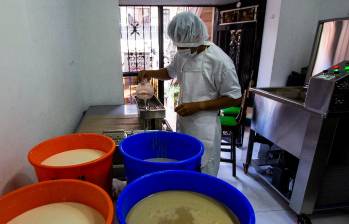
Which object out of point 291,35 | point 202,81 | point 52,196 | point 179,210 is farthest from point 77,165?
point 291,35

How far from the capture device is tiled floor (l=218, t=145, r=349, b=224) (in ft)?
5.76

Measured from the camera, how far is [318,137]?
146 cm

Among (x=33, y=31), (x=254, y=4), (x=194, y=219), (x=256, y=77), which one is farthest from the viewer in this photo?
(x=256, y=77)

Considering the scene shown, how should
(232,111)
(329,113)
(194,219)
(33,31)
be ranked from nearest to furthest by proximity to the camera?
1. (194,219)
2. (33,31)
3. (329,113)
4. (232,111)

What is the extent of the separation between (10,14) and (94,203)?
72cm

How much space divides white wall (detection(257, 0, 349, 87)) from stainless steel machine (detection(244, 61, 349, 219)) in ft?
4.43

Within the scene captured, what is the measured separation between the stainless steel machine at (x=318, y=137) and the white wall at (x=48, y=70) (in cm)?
149

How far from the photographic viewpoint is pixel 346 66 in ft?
4.78

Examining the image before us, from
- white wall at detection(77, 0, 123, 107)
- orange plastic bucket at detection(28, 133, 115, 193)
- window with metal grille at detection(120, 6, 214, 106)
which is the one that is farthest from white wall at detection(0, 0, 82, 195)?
window with metal grille at detection(120, 6, 214, 106)

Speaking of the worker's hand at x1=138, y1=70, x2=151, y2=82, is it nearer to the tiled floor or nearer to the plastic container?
the plastic container

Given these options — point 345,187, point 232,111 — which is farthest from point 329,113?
point 232,111

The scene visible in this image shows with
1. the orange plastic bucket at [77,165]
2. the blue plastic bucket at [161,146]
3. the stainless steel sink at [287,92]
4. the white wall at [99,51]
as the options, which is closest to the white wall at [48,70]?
the white wall at [99,51]

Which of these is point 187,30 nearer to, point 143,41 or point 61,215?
point 61,215

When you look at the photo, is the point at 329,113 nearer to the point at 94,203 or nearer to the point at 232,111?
the point at 232,111
